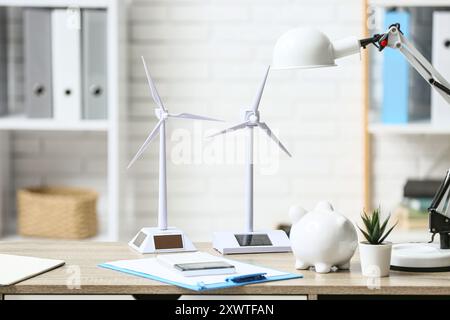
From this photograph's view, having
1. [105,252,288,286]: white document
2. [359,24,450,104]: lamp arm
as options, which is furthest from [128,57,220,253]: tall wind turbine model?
[359,24,450,104]: lamp arm

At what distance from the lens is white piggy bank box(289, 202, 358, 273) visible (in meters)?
1.78

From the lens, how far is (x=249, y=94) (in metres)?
3.34

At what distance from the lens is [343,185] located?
335 cm

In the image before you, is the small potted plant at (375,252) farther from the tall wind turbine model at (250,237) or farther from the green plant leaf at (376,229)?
the tall wind turbine model at (250,237)

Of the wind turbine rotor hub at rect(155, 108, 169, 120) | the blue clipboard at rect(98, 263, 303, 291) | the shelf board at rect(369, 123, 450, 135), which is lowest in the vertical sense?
the blue clipboard at rect(98, 263, 303, 291)

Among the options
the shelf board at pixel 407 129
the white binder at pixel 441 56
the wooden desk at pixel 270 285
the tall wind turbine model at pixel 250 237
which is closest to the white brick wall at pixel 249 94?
the shelf board at pixel 407 129

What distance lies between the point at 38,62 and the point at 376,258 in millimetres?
1737

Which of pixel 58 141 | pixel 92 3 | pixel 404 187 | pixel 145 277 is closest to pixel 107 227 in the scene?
pixel 58 141

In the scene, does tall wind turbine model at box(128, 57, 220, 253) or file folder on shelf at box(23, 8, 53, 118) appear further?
file folder on shelf at box(23, 8, 53, 118)

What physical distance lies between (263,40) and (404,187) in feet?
2.62

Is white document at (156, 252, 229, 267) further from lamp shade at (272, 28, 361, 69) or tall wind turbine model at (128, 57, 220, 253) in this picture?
lamp shade at (272, 28, 361, 69)

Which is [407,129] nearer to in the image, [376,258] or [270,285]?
[376,258]

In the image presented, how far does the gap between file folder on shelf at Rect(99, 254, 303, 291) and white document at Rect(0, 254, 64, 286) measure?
12cm

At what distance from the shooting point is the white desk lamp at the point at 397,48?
183 cm
